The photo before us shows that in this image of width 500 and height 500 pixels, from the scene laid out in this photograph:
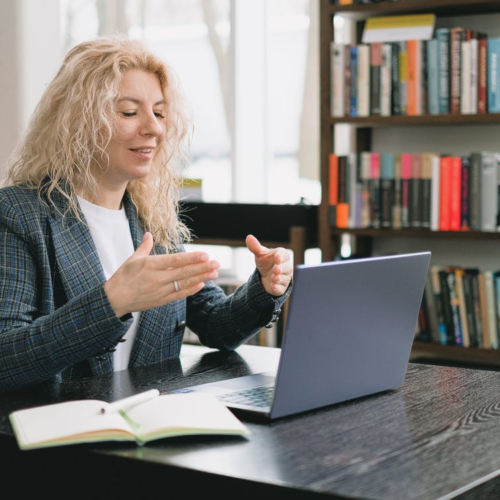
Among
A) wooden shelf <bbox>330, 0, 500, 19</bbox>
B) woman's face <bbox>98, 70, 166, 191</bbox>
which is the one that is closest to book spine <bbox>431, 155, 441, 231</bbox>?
wooden shelf <bbox>330, 0, 500, 19</bbox>

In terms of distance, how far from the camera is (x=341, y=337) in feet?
4.24

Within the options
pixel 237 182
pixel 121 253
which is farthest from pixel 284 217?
pixel 121 253

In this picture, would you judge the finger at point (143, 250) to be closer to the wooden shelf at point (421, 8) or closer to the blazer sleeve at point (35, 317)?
the blazer sleeve at point (35, 317)

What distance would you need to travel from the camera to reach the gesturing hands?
1658mm

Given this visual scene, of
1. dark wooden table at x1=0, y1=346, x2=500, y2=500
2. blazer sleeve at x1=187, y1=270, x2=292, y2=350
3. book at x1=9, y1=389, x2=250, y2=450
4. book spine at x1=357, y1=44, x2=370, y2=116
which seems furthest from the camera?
book spine at x1=357, y1=44, x2=370, y2=116

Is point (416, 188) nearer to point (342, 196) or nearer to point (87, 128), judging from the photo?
point (342, 196)

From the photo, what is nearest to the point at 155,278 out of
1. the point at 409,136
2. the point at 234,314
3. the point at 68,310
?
the point at 68,310

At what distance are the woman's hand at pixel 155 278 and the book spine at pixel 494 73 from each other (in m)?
1.82

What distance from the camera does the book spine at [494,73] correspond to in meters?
2.87

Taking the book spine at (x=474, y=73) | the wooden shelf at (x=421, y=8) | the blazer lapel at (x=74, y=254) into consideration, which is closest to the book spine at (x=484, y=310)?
the book spine at (x=474, y=73)

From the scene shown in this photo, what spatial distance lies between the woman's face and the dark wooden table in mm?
585

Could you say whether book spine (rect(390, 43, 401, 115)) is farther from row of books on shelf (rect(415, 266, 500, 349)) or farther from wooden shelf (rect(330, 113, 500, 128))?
row of books on shelf (rect(415, 266, 500, 349))

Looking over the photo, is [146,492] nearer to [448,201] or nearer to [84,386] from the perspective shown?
[84,386]

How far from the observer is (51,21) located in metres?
3.17
